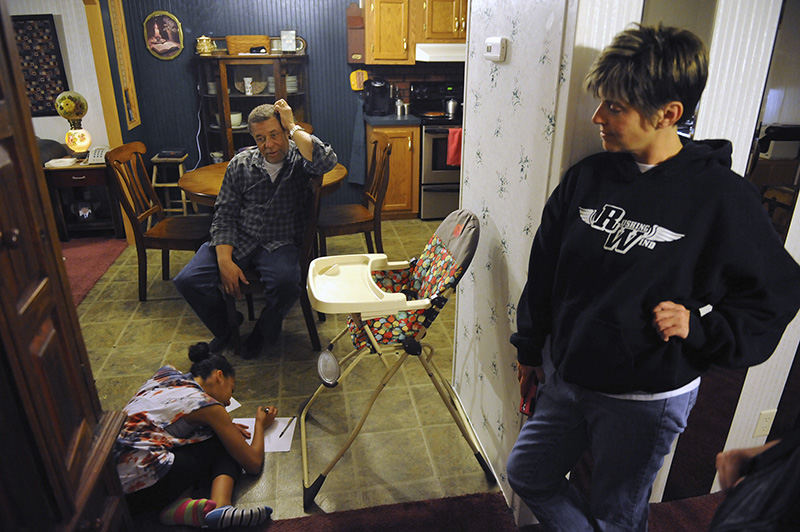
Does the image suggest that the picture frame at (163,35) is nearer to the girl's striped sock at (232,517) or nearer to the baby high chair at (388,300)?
the baby high chair at (388,300)

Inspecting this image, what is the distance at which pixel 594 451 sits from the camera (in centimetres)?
144

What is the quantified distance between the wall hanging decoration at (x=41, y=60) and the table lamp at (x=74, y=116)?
6.2 inches

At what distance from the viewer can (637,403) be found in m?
1.33

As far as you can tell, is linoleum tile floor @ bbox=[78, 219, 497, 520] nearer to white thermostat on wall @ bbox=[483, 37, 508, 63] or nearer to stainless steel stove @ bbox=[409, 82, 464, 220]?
white thermostat on wall @ bbox=[483, 37, 508, 63]

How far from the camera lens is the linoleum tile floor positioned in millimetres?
2217

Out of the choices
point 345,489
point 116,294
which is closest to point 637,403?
point 345,489

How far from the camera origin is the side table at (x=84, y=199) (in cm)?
450

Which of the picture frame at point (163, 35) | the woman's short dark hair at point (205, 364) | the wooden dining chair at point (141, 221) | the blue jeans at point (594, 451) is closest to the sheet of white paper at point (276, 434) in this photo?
the woman's short dark hair at point (205, 364)

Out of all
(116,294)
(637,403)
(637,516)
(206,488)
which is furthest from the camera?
(116,294)

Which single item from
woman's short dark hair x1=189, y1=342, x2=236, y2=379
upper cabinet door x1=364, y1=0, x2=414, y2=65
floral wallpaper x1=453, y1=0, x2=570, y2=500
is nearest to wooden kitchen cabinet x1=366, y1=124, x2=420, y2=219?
upper cabinet door x1=364, y1=0, x2=414, y2=65

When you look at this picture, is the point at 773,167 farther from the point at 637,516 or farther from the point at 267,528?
the point at 267,528

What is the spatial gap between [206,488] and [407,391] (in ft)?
Answer: 3.43

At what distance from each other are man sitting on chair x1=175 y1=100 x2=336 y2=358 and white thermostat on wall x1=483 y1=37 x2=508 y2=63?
47.4 inches

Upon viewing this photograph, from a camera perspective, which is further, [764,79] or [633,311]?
[764,79]
